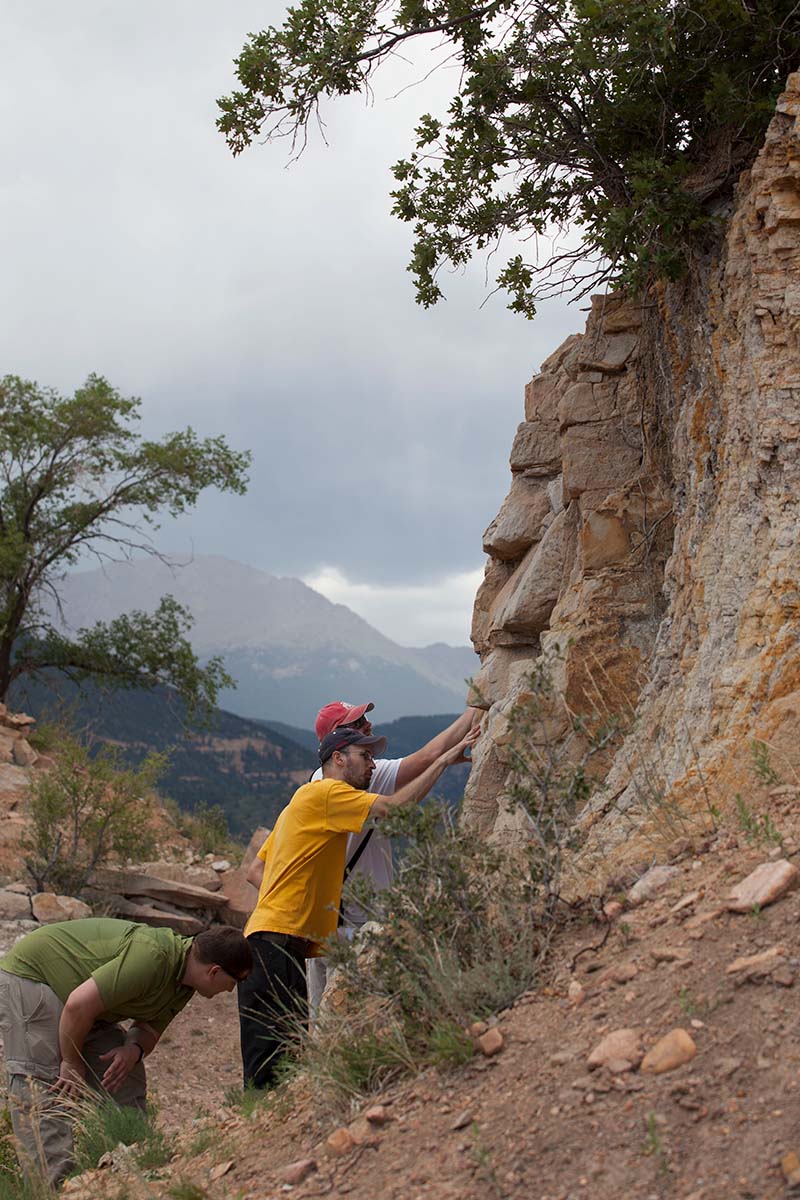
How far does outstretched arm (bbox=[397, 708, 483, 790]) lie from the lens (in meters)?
6.19

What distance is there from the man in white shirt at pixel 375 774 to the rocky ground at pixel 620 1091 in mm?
1447

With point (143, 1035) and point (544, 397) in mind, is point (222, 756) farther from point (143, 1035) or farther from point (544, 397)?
point (143, 1035)

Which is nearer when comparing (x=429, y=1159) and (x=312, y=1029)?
(x=429, y=1159)

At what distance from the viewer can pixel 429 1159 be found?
3.25 meters

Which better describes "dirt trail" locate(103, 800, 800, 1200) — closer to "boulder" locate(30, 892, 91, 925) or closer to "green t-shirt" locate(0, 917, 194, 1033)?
"green t-shirt" locate(0, 917, 194, 1033)

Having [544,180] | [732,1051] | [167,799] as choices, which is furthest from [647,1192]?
[167,799]

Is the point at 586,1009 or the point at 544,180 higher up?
the point at 544,180

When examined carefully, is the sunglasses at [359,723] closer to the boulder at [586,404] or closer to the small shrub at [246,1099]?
the small shrub at [246,1099]

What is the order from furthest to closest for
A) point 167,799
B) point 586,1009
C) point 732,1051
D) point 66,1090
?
point 167,799 → point 66,1090 → point 586,1009 → point 732,1051

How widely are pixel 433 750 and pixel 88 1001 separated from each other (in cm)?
229

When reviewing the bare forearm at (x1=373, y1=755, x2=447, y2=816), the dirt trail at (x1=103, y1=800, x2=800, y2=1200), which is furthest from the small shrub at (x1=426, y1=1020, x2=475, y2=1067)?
the bare forearm at (x1=373, y1=755, x2=447, y2=816)

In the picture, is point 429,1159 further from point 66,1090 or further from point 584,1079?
point 66,1090

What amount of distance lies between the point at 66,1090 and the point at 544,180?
645 cm

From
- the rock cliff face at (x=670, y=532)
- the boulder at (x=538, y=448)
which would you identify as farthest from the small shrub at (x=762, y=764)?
the boulder at (x=538, y=448)
